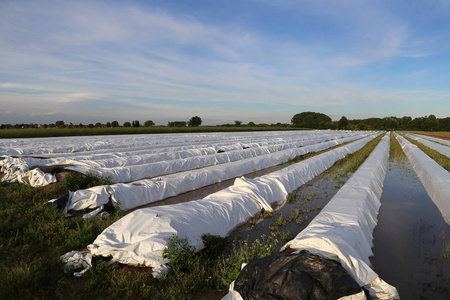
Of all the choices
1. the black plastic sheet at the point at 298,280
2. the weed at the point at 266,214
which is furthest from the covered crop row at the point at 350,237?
the weed at the point at 266,214

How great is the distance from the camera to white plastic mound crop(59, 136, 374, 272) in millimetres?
3631

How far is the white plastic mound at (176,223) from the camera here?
143 inches

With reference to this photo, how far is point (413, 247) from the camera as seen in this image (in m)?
4.41

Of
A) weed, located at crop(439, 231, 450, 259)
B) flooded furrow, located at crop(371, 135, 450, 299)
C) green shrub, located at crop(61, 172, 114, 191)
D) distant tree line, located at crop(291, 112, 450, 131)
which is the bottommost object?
flooded furrow, located at crop(371, 135, 450, 299)

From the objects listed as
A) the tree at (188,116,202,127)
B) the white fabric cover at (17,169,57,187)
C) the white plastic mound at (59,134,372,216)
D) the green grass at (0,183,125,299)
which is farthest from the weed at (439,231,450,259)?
the tree at (188,116,202,127)

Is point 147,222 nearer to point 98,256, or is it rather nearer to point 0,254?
point 98,256

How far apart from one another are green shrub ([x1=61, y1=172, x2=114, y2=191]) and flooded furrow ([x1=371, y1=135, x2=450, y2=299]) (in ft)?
23.3

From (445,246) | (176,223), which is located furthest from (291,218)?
(176,223)

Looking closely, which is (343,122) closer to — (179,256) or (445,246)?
(445,246)

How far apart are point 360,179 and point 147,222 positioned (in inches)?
239

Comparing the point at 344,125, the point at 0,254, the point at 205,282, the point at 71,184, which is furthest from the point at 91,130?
the point at 344,125

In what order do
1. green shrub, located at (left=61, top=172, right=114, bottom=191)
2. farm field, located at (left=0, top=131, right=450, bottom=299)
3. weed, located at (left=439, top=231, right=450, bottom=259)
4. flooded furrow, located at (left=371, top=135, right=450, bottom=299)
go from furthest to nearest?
1. green shrub, located at (left=61, top=172, right=114, bottom=191)
2. weed, located at (left=439, top=231, right=450, bottom=259)
3. flooded furrow, located at (left=371, top=135, right=450, bottom=299)
4. farm field, located at (left=0, top=131, right=450, bottom=299)

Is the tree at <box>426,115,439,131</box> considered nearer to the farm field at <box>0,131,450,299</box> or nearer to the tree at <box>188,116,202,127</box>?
the tree at <box>188,116,202,127</box>

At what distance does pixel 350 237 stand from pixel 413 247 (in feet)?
6.21
